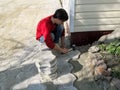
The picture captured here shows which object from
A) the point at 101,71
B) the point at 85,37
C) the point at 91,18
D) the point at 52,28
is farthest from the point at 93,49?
the point at 52,28

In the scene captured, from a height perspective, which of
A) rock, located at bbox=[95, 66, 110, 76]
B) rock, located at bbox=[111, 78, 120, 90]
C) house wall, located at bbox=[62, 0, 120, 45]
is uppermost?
house wall, located at bbox=[62, 0, 120, 45]

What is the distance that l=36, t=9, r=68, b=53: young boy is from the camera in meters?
4.61

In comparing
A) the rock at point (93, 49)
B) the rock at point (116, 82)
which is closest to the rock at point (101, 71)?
the rock at point (116, 82)

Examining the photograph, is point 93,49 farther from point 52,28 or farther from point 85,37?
point 52,28

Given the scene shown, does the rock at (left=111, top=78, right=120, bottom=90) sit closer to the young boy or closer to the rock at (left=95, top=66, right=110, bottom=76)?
the rock at (left=95, top=66, right=110, bottom=76)

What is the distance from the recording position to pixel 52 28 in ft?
16.0

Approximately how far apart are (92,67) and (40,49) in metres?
1.05

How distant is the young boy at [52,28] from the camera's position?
4605 millimetres

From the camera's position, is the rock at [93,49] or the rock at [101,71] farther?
the rock at [93,49]

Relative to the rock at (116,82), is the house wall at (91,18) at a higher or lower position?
higher

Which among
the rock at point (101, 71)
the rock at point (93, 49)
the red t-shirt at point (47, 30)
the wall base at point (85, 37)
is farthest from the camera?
the wall base at point (85, 37)

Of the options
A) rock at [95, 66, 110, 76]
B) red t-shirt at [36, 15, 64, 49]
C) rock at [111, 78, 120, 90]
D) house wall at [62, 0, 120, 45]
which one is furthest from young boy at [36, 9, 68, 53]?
rock at [111, 78, 120, 90]

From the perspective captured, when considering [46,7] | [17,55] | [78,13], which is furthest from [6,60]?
[46,7]

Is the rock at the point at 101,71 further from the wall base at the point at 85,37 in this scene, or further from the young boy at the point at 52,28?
the wall base at the point at 85,37
